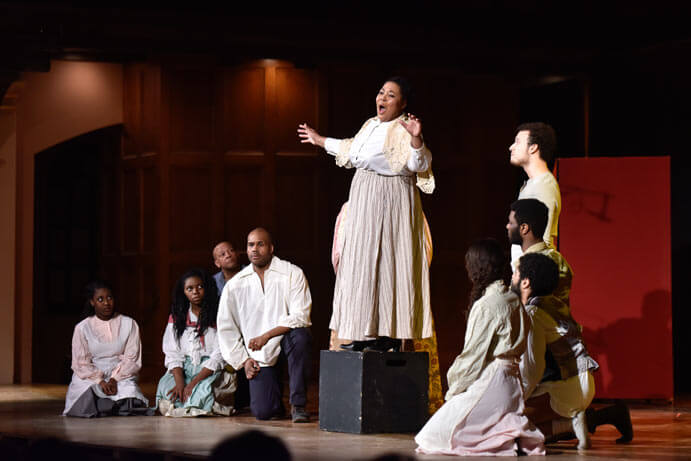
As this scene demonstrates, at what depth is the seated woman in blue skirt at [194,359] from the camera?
6207 millimetres

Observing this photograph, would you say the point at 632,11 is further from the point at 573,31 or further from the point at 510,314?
the point at 510,314

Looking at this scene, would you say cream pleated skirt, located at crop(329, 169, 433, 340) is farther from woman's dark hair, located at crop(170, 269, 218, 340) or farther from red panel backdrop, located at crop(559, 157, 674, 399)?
red panel backdrop, located at crop(559, 157, 674, 399)

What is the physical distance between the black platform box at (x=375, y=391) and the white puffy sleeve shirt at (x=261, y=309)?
99cm

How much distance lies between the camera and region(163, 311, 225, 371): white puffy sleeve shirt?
6367mm

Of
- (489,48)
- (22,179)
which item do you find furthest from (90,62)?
(489,48)

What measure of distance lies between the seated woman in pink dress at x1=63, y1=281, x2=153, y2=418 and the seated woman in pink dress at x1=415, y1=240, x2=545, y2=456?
255 cm

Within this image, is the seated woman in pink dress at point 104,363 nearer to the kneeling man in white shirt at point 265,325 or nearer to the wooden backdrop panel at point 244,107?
the kneeling man in white shirt at point 265,325

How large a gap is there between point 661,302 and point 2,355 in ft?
18.2

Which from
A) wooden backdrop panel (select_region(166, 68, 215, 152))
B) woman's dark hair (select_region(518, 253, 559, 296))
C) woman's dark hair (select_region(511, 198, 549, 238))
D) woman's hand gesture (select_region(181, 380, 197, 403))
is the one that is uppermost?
wooden backdrop panel (select_region(166, 68, 215, 152))

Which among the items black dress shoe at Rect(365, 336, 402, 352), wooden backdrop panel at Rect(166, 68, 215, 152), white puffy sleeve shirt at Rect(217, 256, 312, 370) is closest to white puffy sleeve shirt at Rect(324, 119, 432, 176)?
black dress shoe at Rect(365, 336, 402, 352)

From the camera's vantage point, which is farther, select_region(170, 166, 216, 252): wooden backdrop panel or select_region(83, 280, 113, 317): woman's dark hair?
select_region(170, 166, 216, 252): wooden backdrop panel

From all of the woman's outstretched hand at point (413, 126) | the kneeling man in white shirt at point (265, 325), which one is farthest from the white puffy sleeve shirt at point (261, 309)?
the woman's outstretched hand at point (413, 126)

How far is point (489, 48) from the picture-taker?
990 centimetres

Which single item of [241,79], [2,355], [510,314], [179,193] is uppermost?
[241,79]
